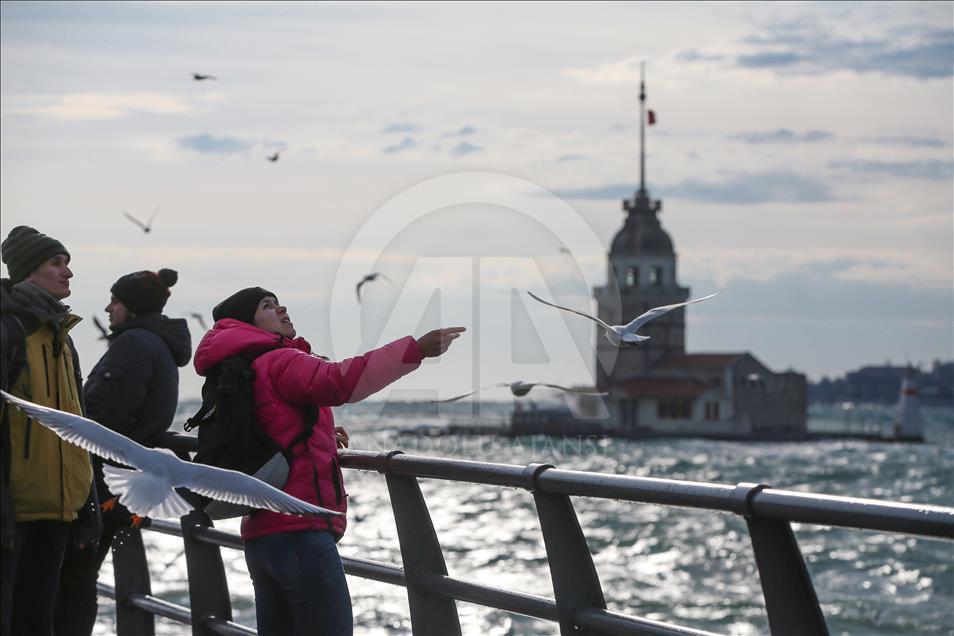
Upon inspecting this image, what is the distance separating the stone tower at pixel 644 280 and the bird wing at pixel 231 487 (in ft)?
411

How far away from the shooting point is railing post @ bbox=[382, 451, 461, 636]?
4.83 metres

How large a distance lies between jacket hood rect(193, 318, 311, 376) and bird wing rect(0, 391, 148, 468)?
533mm

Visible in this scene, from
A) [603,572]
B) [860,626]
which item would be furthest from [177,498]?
[603,572]

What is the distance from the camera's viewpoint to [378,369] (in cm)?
416

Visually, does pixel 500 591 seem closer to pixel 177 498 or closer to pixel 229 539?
pixel 177 498

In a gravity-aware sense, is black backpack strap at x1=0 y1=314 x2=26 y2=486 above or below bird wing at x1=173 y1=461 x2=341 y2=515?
above

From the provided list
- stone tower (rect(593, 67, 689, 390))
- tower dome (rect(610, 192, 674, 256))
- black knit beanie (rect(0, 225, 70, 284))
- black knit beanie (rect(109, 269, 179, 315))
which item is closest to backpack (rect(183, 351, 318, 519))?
black knit beanie (rect(0, 225, 70, 284))

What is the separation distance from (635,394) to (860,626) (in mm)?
109156

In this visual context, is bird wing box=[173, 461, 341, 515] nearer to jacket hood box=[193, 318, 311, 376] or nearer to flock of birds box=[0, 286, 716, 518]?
flock of birds box=[0, 286, 716, 518]

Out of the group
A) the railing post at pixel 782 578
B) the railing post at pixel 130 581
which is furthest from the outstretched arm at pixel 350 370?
the railing post at pixel 130 581

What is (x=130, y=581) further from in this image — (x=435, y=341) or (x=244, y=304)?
(x=435, y=341)

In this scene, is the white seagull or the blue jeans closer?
the white seagull

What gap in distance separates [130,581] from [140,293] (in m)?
1.47

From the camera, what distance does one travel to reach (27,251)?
183 inches
